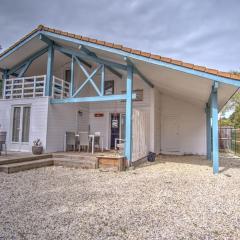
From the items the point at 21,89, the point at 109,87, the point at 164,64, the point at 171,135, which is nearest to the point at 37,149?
the point at 21,89

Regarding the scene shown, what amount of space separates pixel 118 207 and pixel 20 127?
6.86m

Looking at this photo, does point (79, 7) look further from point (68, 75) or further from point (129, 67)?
point (129, 67)

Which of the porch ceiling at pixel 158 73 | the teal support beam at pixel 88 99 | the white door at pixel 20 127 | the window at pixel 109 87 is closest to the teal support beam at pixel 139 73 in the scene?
the porch ceiling at pixel 158 73

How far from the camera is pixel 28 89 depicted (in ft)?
30.3

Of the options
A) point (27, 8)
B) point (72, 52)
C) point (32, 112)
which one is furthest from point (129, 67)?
point (27, 8)

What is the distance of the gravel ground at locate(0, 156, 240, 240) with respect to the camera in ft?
8.40

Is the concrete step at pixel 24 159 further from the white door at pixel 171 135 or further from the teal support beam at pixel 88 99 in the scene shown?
the white door at pixel 171 135

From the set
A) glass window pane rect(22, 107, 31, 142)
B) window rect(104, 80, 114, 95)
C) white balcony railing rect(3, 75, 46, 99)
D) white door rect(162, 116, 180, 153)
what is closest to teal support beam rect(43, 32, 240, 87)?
white balcony railing rect(3, 75, 46, 99)

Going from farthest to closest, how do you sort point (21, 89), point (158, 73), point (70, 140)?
point (70, 140) < point (21, 89) < point (158, 73)

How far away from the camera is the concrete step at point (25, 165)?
5873 mm

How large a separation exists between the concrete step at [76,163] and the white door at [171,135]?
19.4 ft

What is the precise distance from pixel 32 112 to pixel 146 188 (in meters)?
6.07

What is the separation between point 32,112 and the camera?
8547 millimetres

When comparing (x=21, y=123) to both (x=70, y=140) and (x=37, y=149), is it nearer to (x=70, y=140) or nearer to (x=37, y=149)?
(x=37, y=149)
